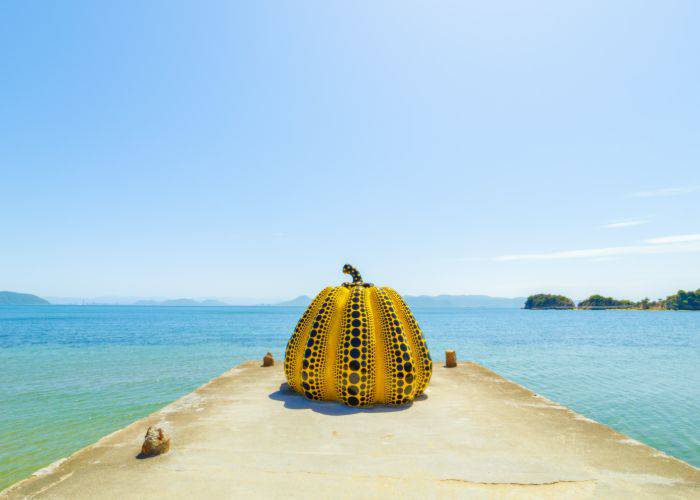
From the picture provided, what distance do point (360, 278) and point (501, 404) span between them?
551 cm

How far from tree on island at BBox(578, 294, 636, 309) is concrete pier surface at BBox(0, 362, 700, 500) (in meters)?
187

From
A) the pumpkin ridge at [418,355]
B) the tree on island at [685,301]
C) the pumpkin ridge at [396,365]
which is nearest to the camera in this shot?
the pumpkin ridge at [396,365]

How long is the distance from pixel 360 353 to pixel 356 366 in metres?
0.37

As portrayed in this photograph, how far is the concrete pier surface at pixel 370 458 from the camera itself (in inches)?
241

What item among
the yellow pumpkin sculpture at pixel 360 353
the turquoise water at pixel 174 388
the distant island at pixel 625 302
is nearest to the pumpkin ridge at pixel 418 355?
the yellow pumpkin sculpture at pixel 360 353

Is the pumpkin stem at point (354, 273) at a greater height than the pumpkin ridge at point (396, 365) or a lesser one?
greater

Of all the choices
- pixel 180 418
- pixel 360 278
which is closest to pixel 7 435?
pixel 180 418

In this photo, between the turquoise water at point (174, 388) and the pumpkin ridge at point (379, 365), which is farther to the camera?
the turquoise water at point (174, 388)

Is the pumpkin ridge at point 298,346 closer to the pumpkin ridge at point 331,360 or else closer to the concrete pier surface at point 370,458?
the pumpkin ridge at point 331,360

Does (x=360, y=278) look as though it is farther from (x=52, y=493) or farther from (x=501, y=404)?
(x=52, y=493)

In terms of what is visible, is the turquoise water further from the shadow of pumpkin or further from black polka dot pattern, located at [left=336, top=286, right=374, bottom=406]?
black polka dot pattern, located at [left=336, top=286, right=374, bottom=406]

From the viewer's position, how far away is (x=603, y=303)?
168m

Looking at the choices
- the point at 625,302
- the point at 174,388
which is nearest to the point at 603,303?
the point at 625,302

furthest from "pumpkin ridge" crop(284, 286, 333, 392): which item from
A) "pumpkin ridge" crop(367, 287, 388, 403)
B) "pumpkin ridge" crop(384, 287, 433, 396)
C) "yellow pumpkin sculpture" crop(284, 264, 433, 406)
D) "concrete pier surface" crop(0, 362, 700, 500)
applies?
"pumpkin ridge" crop(384, 287, 433, 396)
